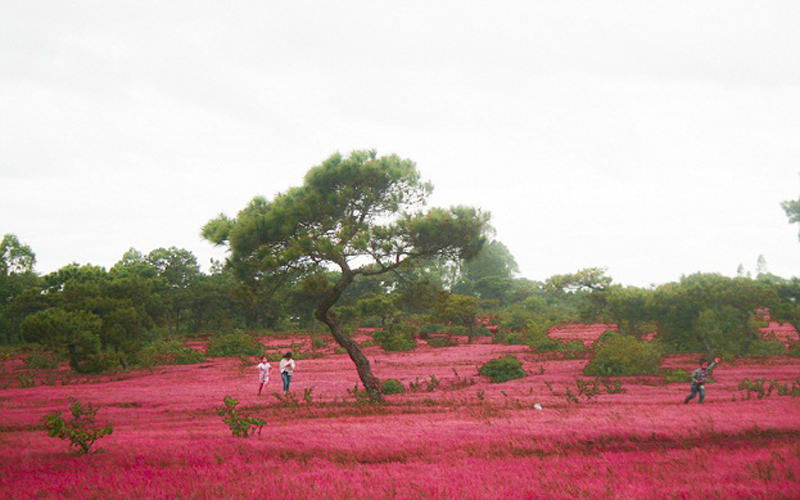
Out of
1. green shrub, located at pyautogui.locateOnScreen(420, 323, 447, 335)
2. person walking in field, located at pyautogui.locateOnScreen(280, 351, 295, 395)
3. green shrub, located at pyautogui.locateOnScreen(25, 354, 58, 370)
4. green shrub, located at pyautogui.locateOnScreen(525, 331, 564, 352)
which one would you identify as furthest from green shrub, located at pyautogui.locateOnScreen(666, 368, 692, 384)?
green shrub, located at pyautogui.locateOnScreen(25, 354, 58, 370)

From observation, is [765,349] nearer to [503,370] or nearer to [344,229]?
[503,370]

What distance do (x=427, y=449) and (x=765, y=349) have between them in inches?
1261

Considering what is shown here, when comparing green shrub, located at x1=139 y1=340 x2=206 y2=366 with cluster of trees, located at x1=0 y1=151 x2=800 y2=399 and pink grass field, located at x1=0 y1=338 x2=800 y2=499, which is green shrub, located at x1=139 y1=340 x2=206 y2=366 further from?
pink grass field, located at x1=0 y1=338 x2=800 y2=499

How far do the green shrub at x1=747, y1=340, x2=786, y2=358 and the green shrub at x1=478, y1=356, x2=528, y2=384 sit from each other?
1719 cm

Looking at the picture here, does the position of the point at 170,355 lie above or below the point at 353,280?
below

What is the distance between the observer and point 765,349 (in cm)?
3238

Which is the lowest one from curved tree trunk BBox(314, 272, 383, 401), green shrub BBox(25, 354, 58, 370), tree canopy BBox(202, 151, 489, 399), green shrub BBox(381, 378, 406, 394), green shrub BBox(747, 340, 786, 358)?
green shrub BBox(25, 354, 58, 370)

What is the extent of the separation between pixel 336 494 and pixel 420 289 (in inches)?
552

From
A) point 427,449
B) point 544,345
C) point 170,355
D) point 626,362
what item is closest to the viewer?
point 427,449

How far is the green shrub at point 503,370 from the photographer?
24.7 m

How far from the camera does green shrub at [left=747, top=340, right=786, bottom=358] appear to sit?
105 ft

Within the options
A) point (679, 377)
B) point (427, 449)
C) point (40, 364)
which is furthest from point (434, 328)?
point (427, 449)

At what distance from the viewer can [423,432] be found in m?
11.5

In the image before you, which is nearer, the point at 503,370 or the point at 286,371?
the point at 286,371
